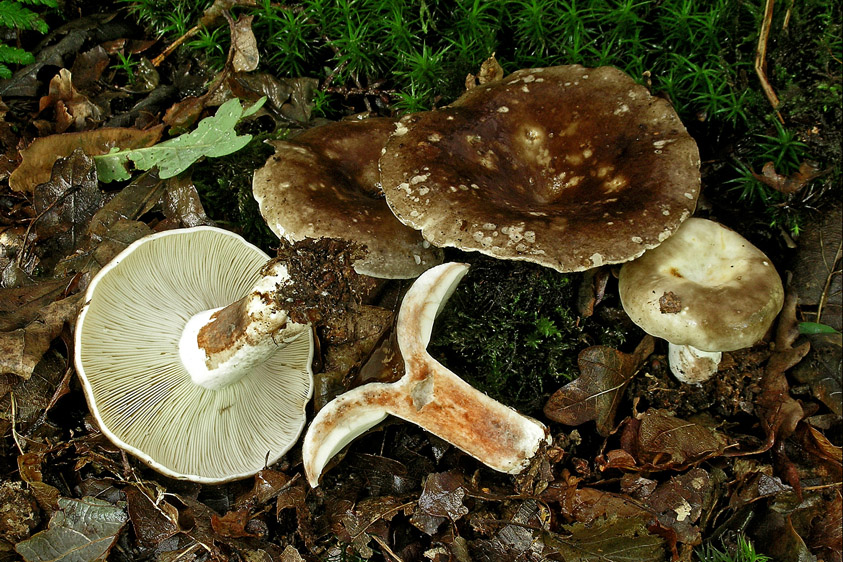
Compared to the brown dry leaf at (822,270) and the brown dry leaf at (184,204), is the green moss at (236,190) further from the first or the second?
the brown dry leaf at (822,270)

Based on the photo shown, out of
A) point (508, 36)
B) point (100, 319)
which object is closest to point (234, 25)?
point (508, 36)

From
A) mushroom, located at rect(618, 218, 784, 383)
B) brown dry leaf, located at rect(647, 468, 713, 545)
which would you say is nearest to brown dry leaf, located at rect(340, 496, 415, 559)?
brown dry leaf, located at rect(647, 468, 713, 545)

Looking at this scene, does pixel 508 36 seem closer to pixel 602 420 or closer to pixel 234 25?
pixel 234 25

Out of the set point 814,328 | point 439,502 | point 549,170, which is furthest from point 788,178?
point 439,502

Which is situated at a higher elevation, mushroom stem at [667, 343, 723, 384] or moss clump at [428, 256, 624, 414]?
moss clump at [428, 256, 624, 414]

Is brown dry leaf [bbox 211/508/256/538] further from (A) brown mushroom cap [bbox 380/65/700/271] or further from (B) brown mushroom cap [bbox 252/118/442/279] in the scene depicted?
(A) brown mushroom cap [bbox 380/65/700/271]
